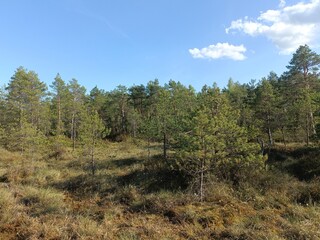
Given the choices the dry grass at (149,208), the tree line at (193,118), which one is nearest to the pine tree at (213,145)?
the tree line at (193,118)

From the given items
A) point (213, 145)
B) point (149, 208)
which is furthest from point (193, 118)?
point (149, 208)

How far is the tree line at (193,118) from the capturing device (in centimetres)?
1177

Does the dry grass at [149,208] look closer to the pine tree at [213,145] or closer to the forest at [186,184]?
the forest at [186,184]

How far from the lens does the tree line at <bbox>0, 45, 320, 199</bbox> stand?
38.6 feet

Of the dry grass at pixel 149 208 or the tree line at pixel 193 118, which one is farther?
the tree line at pixel 193 118

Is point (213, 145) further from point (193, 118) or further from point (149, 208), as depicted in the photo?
point (149, 208)

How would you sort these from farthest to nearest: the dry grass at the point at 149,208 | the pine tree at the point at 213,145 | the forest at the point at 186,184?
the pine tree at the point at 213,145 → the forest at the point at 186,184 → the dry grass at the point at 149,208

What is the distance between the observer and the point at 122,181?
1602 centimetres

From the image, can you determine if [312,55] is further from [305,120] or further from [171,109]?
[171,109]

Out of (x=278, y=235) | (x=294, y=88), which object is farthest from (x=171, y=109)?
(x=294, y=88)

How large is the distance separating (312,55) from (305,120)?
47.5ft

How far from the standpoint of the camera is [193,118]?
441 inches

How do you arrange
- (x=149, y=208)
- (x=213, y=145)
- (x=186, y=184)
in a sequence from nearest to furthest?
(x=149, y=208), (x=213, y=145), (x=186, y=184)

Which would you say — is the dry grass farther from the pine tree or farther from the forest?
the pine tree
